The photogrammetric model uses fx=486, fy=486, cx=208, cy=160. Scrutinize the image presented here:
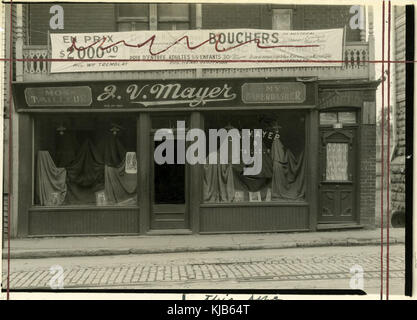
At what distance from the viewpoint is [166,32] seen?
34.9 ft

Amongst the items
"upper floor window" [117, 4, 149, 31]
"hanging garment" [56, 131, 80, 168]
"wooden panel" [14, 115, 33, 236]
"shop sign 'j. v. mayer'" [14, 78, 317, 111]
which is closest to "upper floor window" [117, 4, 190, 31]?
"upper floor window" [117, 4, 149, 31]

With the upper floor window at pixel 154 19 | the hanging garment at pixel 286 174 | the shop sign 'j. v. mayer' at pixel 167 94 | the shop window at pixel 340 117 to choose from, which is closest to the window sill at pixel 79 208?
the shop sign 'j. v. mayer' at pixel 167 94

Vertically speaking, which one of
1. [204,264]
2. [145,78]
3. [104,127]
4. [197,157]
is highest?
[145,78]

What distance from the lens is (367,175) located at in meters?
11.3

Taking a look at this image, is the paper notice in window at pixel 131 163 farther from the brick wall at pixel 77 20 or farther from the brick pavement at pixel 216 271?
the brick pavement at pixel 216 271

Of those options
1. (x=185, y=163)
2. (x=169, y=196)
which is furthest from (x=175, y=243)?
(x=185, y=163)

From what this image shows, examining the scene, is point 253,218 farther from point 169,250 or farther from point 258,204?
point 169,250

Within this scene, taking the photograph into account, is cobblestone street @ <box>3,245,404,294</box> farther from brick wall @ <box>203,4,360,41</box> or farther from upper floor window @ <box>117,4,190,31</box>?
upper floor window @ <box>117,4,190,31</box>

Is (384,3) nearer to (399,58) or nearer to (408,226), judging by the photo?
(399,58)

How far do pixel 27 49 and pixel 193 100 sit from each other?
12.9 feet

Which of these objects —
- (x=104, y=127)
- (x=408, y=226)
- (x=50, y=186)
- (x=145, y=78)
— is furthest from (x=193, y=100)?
(x=408, y=226)

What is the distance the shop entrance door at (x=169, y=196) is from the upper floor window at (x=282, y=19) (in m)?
3.51

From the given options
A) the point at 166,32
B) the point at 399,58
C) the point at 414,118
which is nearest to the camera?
the point at 414,118

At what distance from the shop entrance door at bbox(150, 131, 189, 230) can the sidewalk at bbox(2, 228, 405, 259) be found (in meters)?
0.39
